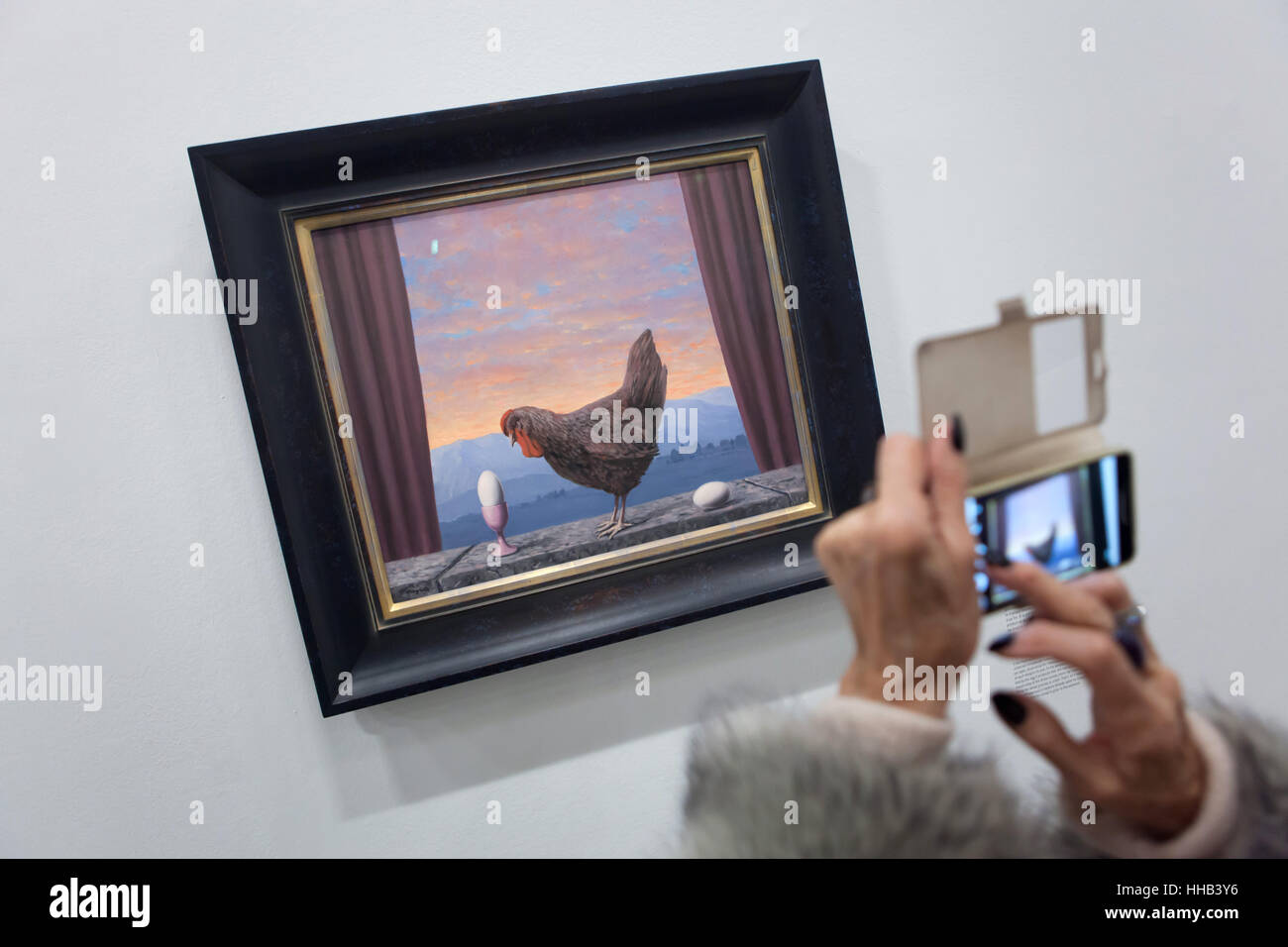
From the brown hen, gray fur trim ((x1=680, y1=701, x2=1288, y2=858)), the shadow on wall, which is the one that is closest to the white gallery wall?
the shadow on wall

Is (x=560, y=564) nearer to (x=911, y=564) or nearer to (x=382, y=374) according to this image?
(x=382, y=374)

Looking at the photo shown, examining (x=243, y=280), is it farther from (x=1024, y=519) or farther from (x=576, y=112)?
(x=1024, y=519)

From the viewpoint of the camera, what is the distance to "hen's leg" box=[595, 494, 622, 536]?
0.96 metres

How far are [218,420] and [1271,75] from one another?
5.13 ft

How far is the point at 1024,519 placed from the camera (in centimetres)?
44

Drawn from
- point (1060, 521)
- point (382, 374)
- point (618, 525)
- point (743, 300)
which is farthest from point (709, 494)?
point (1060, 521)

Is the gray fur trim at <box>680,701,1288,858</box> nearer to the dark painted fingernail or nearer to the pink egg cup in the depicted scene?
the dark painted fingernail

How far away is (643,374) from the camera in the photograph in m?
0.95

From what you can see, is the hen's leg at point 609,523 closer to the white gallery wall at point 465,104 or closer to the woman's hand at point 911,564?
the white gallery wall at point 465,104

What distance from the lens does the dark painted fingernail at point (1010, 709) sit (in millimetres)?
447

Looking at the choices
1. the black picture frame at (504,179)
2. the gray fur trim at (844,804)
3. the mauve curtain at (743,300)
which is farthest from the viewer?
the mauve curtain at (743,300)

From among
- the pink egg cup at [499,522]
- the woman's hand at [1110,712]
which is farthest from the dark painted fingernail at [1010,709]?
the pink egg cup at [499,522]

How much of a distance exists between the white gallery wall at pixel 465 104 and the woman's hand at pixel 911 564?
0.60 metres
